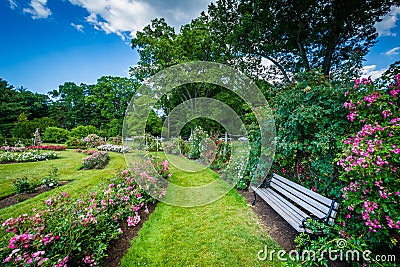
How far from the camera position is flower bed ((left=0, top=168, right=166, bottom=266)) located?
137 centimetres

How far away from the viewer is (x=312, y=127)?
2760 mm

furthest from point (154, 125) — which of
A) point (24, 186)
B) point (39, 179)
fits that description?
point (24, 186)

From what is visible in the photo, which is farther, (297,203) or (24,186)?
Result: (24,186)

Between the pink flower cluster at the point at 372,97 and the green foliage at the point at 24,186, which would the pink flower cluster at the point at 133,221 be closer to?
the green foliage at the point at 24,186

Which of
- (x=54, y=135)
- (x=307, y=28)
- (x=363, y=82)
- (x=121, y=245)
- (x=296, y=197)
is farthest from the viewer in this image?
(x=54, y=135)

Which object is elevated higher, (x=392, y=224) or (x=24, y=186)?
(x=392, y=224)

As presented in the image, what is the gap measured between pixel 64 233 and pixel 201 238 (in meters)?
1.71

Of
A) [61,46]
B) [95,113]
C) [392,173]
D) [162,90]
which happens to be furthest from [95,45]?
[95,113]

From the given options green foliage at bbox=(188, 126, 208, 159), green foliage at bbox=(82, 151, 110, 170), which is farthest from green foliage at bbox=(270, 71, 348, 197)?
green foliage at bbox=(82, 151, 110, 170)

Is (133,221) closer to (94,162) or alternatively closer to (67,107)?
(94,162)

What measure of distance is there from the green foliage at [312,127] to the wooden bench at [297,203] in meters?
0.36

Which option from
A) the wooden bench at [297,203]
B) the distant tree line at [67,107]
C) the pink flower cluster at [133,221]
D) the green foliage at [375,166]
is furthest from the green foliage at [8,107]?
the green foliage at [375,166]

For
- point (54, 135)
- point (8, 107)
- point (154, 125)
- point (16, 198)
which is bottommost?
point (16, 198)

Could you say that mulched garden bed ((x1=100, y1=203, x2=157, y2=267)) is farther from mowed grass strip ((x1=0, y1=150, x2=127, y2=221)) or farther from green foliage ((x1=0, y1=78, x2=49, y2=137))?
green foliage ((x1=0, y1=78, x2=49, y2=137))
